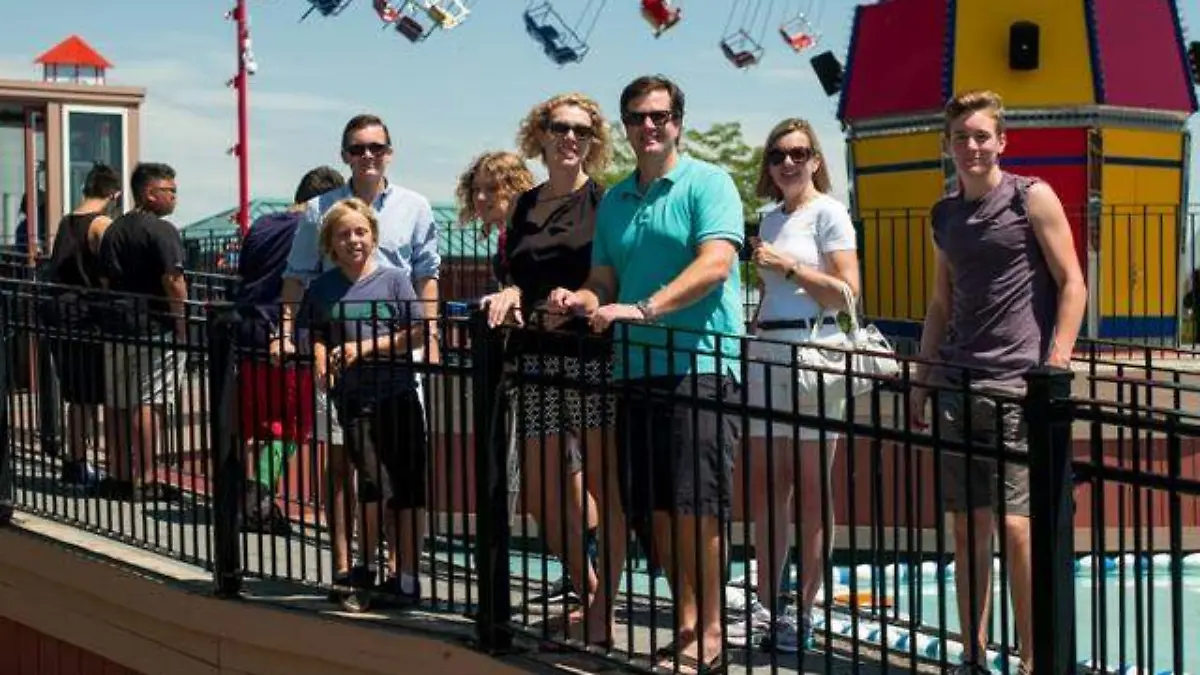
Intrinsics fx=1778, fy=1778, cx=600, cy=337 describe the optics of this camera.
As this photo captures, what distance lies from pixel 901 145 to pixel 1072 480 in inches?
410

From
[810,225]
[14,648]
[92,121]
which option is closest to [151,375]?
[14,648]

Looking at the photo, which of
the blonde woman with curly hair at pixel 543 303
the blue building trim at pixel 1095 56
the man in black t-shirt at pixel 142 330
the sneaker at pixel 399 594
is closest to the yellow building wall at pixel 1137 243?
the blue building trim at pixel 1095 56

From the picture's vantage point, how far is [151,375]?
7578 mm

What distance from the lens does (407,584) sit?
246 inches

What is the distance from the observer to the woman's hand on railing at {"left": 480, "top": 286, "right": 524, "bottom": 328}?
5570mm

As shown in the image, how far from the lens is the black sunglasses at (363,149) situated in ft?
22.8

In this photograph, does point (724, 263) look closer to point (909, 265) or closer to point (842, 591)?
point (842, 591)

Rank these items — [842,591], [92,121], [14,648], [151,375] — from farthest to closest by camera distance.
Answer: [92,121]
[842,591]
[14,648]
[151,375]

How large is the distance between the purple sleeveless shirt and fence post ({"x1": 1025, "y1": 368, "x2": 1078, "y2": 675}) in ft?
4.04

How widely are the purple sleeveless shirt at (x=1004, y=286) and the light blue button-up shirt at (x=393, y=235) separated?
2.40m

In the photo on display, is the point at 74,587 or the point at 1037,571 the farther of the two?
the point at 74,587

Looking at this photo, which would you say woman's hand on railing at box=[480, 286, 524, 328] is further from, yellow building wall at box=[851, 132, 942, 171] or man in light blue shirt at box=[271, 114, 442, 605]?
yellow building wall at box=[851, 132, 942, 171]

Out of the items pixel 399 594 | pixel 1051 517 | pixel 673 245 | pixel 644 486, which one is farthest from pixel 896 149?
pixel 1051 517

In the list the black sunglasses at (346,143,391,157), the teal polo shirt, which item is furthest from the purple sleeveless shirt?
the black sunglasses at (346,143,391,157)
